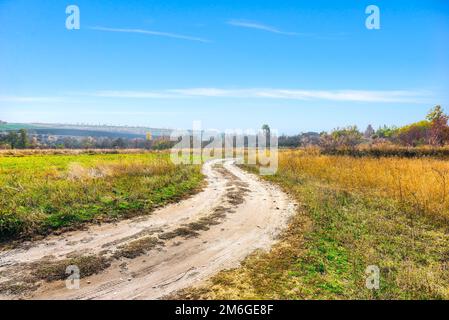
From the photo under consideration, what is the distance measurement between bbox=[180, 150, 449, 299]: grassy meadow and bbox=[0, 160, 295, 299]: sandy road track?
47cm

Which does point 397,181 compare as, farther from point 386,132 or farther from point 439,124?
point 386,132

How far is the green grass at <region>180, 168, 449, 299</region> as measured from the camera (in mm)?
4648

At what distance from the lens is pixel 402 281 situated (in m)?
4.95

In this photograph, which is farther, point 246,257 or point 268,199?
point 268,199

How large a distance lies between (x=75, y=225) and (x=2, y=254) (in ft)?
6.09

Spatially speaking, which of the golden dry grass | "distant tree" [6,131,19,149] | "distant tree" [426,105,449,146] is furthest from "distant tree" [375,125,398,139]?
"distant tree" [6,131,19,149]

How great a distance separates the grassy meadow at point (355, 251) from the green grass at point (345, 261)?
0.05 ft

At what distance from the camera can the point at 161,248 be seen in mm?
6449

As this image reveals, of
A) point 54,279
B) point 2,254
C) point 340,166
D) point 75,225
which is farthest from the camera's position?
point 340,166

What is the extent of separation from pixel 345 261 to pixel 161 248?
3921mm

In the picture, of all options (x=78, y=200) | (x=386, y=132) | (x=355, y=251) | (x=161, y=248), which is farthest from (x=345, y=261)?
(x=386, y=132)

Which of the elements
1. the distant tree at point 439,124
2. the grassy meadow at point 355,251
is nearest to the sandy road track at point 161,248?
the grassy meadow at point 355,251

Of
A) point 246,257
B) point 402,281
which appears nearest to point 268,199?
point 246,257
